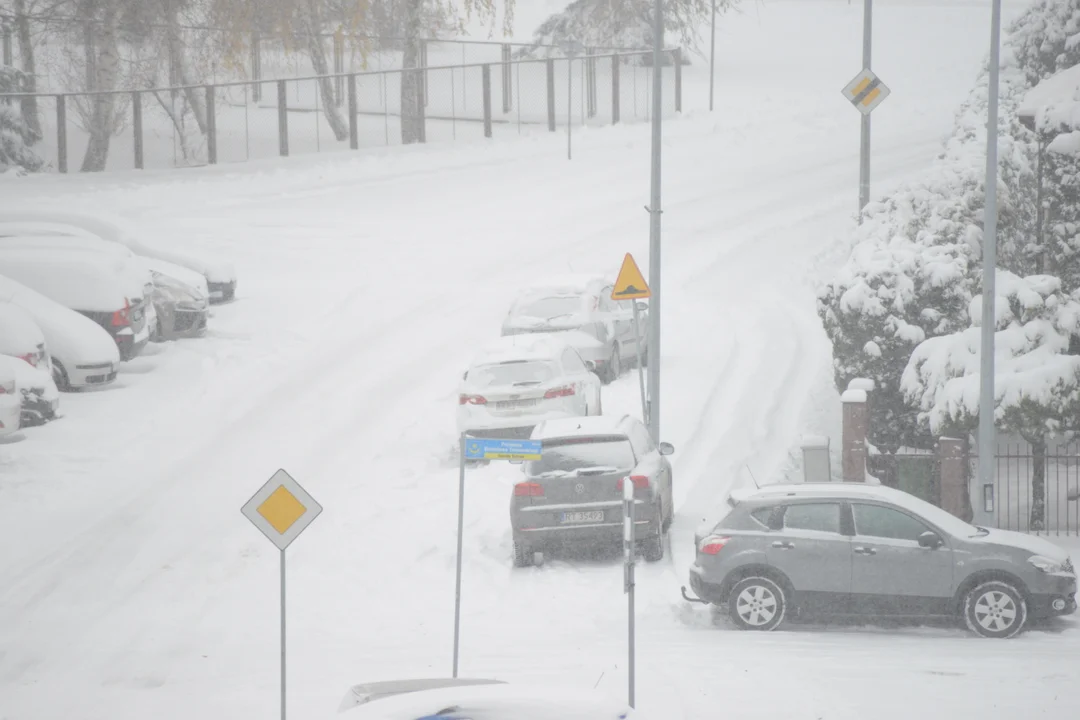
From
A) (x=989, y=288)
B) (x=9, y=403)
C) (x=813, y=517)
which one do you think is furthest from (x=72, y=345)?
(x=989, y=288)

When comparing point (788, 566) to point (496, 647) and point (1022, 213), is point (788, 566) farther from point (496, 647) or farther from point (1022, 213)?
point (1022, 213)

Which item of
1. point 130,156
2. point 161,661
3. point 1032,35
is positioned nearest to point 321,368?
point 161,661

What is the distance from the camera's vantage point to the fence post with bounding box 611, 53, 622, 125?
4481 cm

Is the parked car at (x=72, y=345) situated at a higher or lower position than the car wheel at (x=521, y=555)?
higher

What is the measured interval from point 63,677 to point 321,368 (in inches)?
463

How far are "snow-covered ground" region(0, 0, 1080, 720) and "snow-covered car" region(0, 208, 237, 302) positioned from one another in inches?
30.0

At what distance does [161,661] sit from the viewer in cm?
1248

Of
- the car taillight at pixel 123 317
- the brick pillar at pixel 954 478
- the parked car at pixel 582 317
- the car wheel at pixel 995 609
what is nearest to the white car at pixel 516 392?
the parked car at pixel 582 317

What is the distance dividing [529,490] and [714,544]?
7.79ft

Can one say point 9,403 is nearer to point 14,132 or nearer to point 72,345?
point 72,345

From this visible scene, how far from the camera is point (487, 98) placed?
43.1 metres

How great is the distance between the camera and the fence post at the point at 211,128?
38969mm

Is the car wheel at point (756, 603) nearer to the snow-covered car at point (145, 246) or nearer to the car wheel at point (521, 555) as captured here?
the car wheel at point (521, 555)

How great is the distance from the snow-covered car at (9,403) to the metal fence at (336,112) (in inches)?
854
